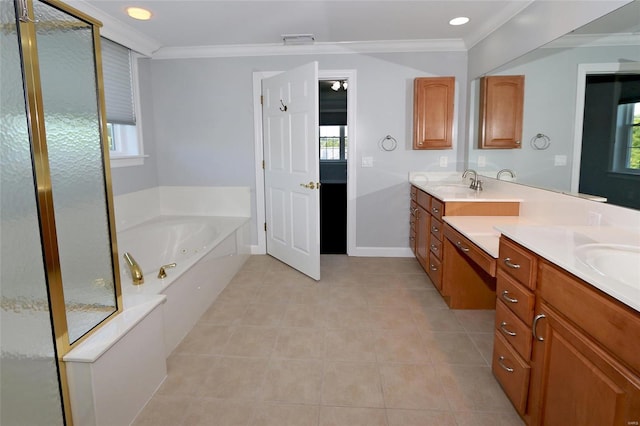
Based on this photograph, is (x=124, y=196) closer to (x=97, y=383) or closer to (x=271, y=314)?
(x=271, y=314)

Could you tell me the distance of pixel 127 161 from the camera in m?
3.78

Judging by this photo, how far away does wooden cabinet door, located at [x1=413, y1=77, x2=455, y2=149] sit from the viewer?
3842mm

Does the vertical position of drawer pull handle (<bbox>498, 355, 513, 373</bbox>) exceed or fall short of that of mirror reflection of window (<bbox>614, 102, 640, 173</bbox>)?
it falls short

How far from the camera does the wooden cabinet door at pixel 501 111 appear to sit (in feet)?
9.38

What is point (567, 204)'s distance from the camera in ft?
7.30

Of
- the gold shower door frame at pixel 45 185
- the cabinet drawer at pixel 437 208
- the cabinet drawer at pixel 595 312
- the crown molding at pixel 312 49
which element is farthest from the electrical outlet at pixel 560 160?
the gold shower door frame at pixel 45 185

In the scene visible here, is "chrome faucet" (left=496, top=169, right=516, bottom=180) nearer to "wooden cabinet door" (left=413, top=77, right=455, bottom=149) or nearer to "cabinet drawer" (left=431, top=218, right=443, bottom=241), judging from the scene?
"cabinet drawer" (left=431, top=218, right=443, bottom=241)

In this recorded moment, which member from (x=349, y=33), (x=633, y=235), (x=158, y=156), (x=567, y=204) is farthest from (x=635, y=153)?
(x=158, y=156)

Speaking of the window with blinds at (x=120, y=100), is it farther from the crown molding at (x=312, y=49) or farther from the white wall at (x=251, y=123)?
the crown molding at (x=312, y=49)

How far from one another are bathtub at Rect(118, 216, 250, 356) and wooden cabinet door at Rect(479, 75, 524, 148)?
2.50 m

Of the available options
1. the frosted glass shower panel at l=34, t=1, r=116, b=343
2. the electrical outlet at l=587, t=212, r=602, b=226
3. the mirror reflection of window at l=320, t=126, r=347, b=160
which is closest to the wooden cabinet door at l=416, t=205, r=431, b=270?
the electrical outlet at l=587, t=212, r=602, b=226

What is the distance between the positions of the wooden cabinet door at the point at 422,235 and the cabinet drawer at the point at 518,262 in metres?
1.56

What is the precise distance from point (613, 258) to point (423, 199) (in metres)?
2.10

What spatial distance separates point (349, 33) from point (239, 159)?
1734 millimetres
